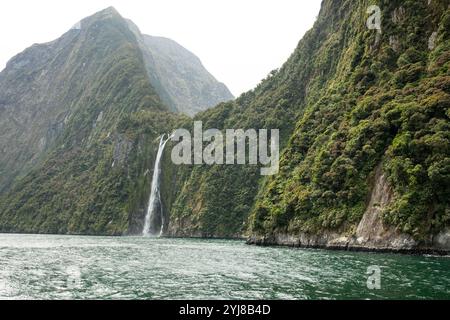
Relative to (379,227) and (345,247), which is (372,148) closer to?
(379,227)

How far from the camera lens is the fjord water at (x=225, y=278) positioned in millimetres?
30156

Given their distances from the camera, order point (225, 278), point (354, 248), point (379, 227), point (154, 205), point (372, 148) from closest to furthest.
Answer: point (225, 278), point (379, 227), point (354, 248), point (372, 148), point (154, 205)

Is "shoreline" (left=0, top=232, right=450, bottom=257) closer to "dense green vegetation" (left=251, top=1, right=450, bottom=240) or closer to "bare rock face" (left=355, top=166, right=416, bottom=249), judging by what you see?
"bare rock face" (left=355, top=166, right=416, bottom=249)

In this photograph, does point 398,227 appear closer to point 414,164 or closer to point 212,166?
point 414,164

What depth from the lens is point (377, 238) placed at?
60719 millimetres

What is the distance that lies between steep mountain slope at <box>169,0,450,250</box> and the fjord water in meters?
10.1

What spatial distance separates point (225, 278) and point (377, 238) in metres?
30.1

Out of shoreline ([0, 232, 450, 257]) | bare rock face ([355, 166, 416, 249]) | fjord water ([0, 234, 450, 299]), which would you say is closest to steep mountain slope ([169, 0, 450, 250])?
bare rock face ([355, 166, 416, 249])

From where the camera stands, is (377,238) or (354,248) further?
(354,248)

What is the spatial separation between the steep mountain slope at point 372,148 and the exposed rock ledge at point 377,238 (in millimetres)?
169

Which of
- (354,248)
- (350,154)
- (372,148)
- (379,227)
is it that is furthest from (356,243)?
(350,154)

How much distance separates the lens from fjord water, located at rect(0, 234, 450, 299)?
30156mm
